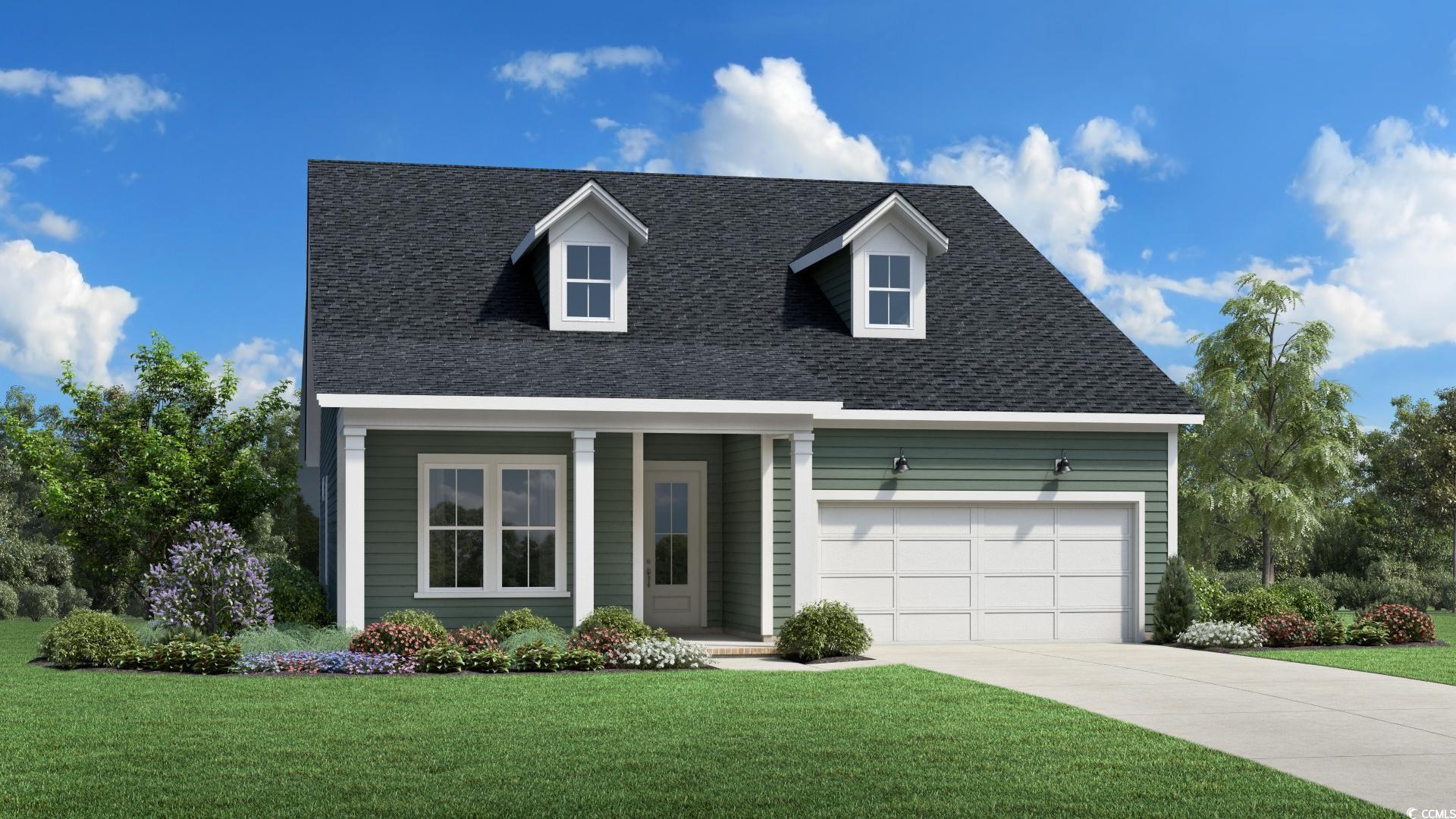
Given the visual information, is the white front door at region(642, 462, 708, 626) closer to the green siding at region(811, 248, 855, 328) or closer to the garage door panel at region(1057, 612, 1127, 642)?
the green siding at region(811, 248, 855, 328)

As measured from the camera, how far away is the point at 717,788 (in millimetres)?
8320

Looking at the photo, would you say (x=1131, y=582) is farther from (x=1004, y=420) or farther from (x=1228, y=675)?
(x=1228, y=675)

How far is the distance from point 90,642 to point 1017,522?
1195cm

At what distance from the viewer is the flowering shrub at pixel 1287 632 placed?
61.0 feet

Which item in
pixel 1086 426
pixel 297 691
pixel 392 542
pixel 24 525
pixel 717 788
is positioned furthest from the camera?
pixel 24 525

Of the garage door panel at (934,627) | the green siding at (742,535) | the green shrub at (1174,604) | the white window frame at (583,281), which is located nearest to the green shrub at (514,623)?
the green siding at (742,535)

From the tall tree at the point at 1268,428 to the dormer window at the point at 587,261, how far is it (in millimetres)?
20167

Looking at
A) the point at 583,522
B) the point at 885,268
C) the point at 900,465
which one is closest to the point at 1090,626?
the point at 900,465

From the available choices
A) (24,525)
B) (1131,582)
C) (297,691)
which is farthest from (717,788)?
(24,525)

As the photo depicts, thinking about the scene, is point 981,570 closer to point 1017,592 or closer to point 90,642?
point 1017,592

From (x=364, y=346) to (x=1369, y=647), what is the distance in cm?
1409

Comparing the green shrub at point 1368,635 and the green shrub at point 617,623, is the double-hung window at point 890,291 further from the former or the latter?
the green shrub at point 1368,635

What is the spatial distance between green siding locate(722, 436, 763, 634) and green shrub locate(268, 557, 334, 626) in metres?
5.60

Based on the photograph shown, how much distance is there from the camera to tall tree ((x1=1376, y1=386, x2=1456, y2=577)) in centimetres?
4069
